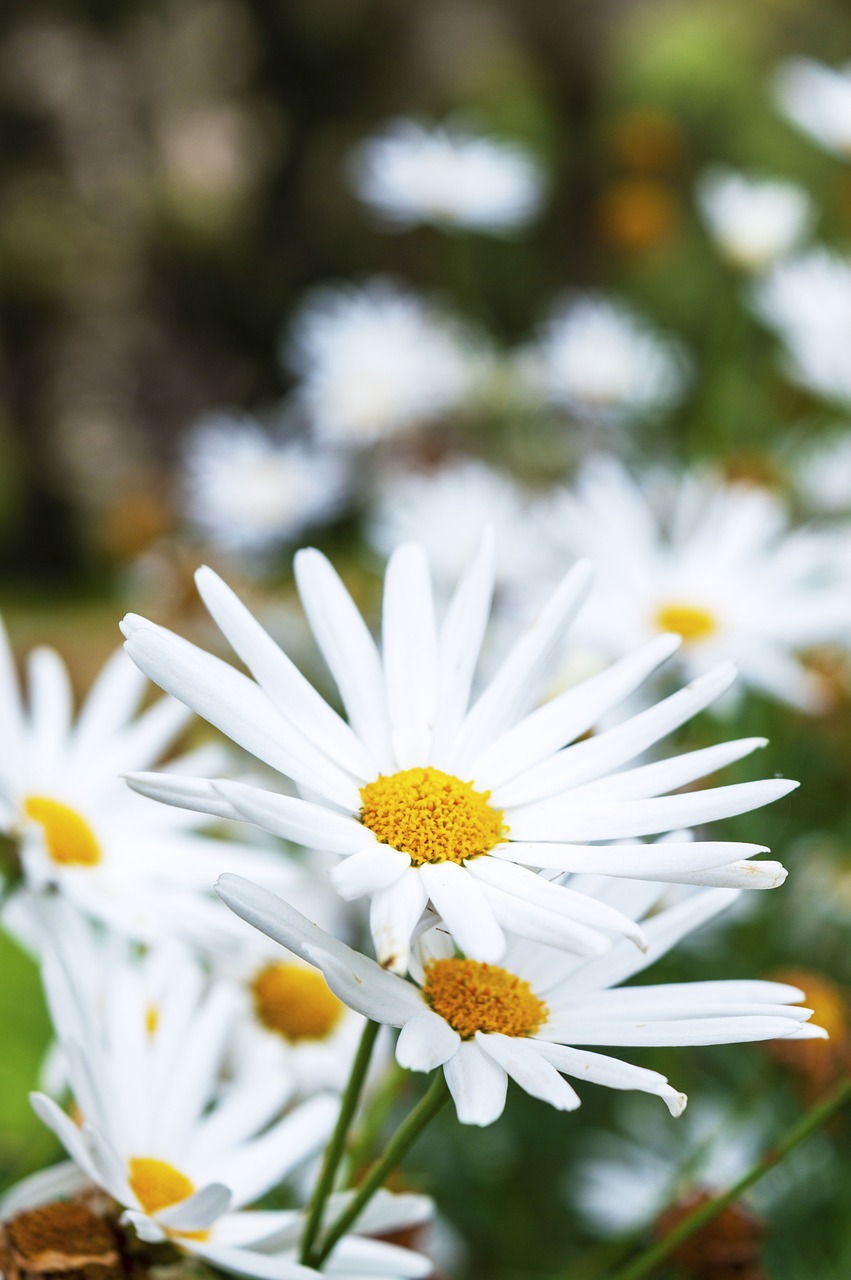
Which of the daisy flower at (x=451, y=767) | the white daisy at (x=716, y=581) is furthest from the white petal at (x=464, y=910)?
the white daisy at (x=716, y=581)

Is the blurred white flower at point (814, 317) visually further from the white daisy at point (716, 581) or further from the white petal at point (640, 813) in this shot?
the white petal at point (640, 813)

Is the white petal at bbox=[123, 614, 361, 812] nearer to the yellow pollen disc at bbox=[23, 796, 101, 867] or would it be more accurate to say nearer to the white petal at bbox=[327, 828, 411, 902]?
the white petal at bbox=[327, 828, 411, 902]

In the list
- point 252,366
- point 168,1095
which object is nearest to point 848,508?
point 168,1095

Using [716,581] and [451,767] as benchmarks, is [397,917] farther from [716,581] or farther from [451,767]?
[716,581]

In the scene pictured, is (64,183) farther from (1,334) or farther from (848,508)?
(848,508)

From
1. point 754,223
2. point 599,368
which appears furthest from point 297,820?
point 754,223

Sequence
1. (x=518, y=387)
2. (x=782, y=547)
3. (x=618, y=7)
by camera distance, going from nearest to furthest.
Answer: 1. (x=782, y=547)
2. (x=518, y=387)
3. (x=618, y=7)
